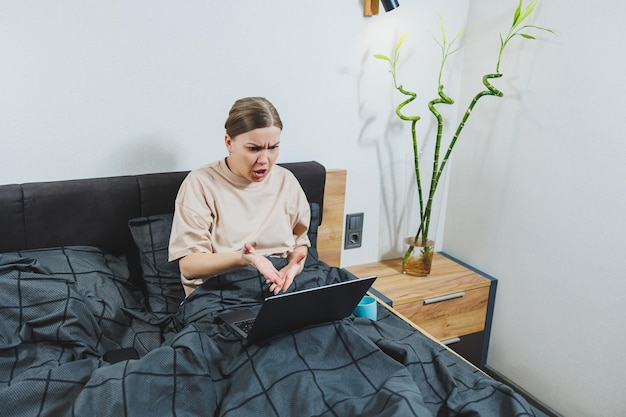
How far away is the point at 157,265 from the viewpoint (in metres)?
1.79

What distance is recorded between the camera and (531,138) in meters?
2.17

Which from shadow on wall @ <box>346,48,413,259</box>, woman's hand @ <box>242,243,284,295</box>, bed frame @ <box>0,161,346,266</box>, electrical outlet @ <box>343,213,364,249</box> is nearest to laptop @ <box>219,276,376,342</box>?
woman's hand @ <box>242,243,284,295</box>

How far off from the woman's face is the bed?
12.3 inches

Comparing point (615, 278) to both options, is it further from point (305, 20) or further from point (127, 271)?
point (127, 271)

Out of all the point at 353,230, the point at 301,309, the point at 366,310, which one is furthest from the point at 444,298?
the point at 301,309

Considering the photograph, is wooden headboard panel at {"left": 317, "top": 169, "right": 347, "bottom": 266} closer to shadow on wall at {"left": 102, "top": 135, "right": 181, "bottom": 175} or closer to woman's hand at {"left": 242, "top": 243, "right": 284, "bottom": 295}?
shadow on wall at {"left": 102, "top": 135, "right": 181, "bottom": 175}

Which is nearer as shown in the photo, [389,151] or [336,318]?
[336,318]

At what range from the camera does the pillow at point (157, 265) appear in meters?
1.78

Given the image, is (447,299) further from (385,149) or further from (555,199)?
(385,149)

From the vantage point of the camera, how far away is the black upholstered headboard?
172cm

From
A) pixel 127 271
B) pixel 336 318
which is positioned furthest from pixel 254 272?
pixel 127 271

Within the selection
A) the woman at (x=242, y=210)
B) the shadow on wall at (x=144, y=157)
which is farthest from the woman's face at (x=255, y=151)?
the shadow on wall at (x=144, y=157)

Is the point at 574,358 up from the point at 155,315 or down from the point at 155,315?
down

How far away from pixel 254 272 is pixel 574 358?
1.33 meters
